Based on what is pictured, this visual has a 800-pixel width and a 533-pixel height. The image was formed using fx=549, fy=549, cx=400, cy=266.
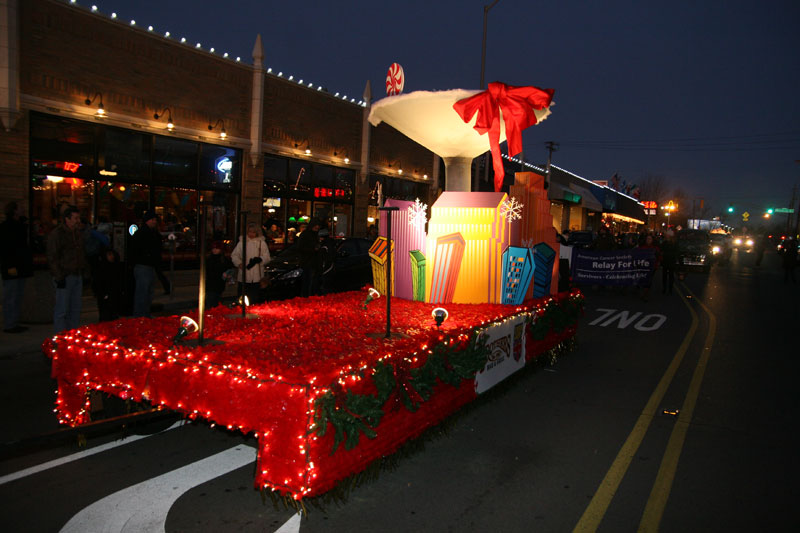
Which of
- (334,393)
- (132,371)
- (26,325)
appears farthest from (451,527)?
(26,325)

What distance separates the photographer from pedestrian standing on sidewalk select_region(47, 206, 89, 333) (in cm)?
758

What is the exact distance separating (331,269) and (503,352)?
23.0ft

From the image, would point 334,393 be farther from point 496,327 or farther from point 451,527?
point 496,327

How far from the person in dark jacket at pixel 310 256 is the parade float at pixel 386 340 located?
8.51 feet

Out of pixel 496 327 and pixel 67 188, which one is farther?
pixel 67 188

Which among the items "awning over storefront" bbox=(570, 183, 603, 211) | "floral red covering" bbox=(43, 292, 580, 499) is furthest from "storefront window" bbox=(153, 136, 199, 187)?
"awning over storefront" bbox=(570, 183, 603, 211)

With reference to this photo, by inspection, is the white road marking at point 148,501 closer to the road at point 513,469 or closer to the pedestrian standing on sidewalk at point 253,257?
the road at point 513,469

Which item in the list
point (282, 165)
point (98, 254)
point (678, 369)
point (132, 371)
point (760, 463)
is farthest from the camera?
point (282, 165)

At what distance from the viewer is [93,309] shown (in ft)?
35.7

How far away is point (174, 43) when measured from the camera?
15664 millimetres

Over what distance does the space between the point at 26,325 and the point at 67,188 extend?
18.9ft

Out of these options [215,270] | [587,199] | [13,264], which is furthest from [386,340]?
[587,199]

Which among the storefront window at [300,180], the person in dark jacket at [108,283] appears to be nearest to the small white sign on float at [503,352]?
the person in dark jacket at [108,283]

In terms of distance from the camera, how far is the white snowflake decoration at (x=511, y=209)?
7.53 metres
